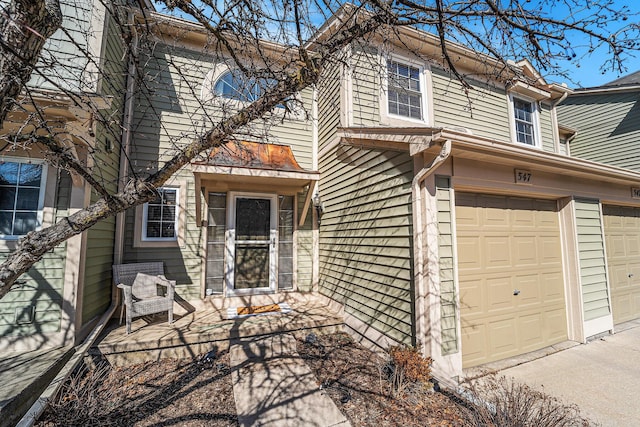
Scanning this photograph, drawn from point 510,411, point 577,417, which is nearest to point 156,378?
point 510,411

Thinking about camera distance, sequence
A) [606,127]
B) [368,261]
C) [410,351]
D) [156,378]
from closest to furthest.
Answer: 1. [410,351]
2. [156,378]
3. [368,261]
4. [606,127]

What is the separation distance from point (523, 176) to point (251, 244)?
4.55 m

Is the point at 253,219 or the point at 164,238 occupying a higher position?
the point at 253,219

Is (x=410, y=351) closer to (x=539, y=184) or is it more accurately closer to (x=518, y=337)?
(x=518, y=337)

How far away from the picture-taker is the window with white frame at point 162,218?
16.2ft

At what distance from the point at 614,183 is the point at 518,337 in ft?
11.5

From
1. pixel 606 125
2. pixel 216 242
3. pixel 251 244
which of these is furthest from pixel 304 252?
pixel 606 125

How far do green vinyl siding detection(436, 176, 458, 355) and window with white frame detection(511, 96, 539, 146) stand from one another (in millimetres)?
5654

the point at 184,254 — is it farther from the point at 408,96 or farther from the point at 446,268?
the point at 408,96

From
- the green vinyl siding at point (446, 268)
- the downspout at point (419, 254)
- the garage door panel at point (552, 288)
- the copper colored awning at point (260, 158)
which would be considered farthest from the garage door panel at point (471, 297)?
the copper colored awning at point (260, 158)

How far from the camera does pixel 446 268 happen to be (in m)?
3.20

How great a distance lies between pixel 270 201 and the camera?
5625mm

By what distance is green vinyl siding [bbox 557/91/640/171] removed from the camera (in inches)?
316

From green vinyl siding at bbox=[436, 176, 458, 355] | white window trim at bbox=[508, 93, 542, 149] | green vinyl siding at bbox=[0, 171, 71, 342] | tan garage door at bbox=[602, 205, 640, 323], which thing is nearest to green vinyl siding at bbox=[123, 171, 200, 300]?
green vinyl siding at bbox=[0, 171, 71, 342]
